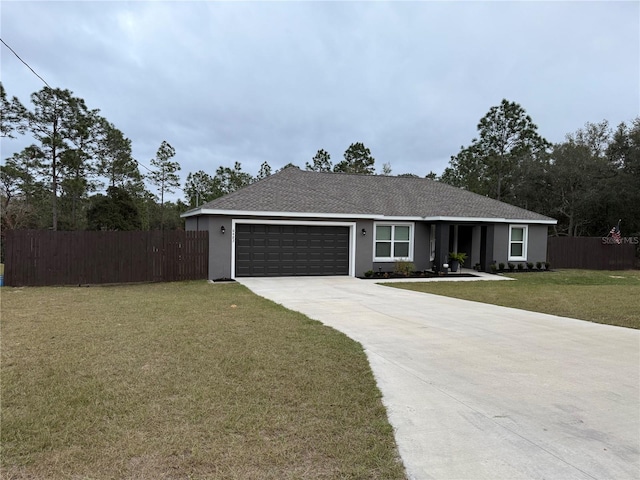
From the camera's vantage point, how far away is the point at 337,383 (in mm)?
4461

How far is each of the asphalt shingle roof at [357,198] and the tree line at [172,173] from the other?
47.5 ft

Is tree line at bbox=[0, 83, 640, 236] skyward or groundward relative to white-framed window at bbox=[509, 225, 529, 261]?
skyward

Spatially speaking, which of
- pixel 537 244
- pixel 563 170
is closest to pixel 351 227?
pixel 537 244

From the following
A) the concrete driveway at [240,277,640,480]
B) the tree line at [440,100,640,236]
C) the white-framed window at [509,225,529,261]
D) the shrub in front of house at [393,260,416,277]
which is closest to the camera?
the concrete driveway at [240,277,640,480]

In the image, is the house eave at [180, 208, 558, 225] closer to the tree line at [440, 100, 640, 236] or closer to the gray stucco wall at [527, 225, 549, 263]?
the gray stucco wall at [527, 225, 549, 263]

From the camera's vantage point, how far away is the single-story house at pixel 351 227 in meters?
15.6

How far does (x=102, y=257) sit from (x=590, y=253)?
23.8 meters

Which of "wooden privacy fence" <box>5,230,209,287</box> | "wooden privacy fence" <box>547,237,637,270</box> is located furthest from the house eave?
"wooden privacy fence" <box>547,237,637,270</box>

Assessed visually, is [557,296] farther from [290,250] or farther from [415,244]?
[290,250]

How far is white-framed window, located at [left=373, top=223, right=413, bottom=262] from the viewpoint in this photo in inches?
712

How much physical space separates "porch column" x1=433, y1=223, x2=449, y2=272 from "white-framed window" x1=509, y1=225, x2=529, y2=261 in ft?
13.6

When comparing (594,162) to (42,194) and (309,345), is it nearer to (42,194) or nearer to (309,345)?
(309,345)

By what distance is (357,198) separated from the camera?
63.0ft

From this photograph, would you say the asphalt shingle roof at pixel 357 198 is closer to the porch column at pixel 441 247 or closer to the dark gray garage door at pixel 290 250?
the porch column at pixel 441 247
